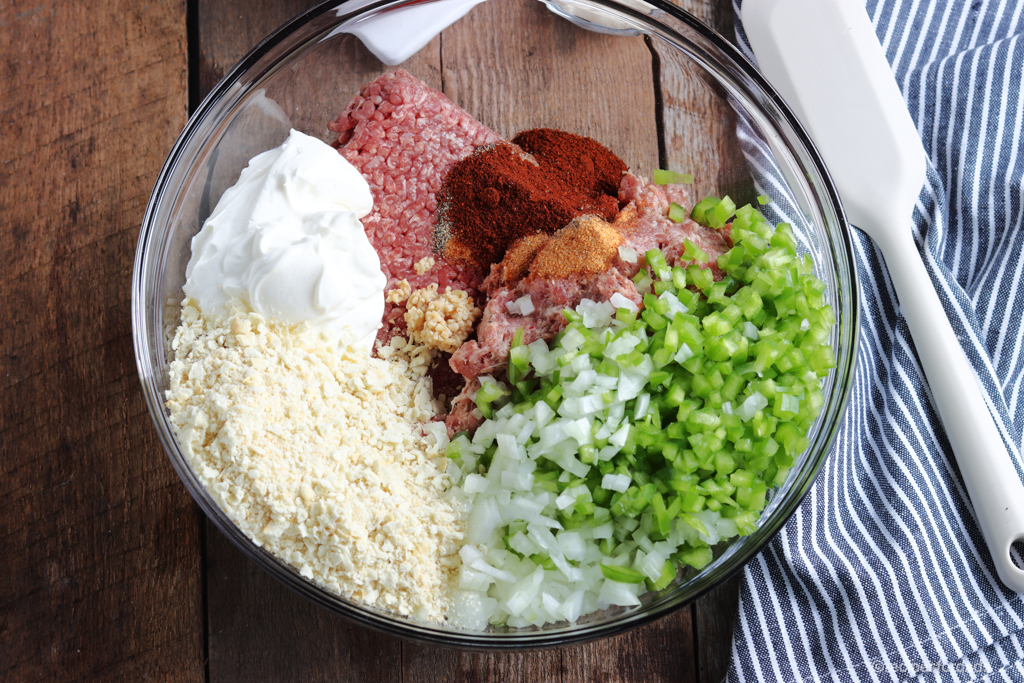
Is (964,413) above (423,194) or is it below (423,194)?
below

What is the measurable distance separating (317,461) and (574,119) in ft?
3.29

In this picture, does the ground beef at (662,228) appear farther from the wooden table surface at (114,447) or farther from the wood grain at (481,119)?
the wooden table surface at (114,447)

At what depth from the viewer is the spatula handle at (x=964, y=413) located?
4.72 feet

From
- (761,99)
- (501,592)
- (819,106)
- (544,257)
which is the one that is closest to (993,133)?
(819,106)

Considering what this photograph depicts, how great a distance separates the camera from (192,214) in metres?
1.54

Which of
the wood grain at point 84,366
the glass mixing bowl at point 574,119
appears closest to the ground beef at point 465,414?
the glass mixing bowl at point 574,119

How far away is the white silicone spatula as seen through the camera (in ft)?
4.92

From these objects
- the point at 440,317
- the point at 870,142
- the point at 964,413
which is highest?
the point at 870,142

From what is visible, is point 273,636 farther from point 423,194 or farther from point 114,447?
point 423,194

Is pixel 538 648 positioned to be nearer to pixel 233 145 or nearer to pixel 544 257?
pixel 544 257

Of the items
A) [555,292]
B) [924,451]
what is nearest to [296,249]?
[555,292]

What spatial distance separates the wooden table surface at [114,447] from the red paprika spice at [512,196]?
7.7 inches

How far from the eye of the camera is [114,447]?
5.08ft

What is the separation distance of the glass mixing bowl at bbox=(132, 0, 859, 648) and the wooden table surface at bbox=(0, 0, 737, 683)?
0.16 ft
